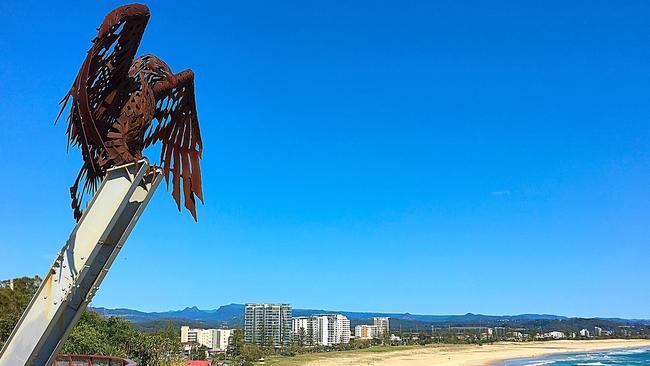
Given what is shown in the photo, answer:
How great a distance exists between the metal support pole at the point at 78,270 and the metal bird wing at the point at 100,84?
56cm

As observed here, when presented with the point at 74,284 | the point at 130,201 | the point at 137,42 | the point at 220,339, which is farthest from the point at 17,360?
the point at 220,339

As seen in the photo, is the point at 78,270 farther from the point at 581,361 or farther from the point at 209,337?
the point at 209,337

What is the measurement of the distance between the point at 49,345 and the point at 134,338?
34.2 meters

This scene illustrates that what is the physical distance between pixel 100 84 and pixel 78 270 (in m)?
2.63

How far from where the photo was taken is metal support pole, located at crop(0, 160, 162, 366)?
8406 millimetres

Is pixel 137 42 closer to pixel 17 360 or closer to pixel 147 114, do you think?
pixel 147 114

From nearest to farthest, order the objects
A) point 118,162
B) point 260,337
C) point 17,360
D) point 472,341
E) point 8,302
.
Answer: point 17,360 < point 118,162 < point 8,302 < point 260,337 < point 472,341

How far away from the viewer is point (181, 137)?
10602 millimetres

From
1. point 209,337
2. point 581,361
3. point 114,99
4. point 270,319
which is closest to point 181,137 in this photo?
point 114,99

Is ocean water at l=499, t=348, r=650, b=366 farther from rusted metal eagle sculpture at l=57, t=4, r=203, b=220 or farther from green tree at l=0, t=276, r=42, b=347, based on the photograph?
rusted metal eagle sculpture at l=57, t=4, r=203, b=220

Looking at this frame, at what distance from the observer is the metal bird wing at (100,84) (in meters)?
8.69

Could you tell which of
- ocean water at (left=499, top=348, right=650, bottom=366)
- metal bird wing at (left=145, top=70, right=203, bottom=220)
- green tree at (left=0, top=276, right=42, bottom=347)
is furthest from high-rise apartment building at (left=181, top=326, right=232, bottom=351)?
metal bird wing at (left=145, top=70, right=203, bottom=220)

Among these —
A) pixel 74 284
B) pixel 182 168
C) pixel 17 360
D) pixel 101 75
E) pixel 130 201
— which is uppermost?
pixel 101 75

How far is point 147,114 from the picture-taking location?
30.5 ft
